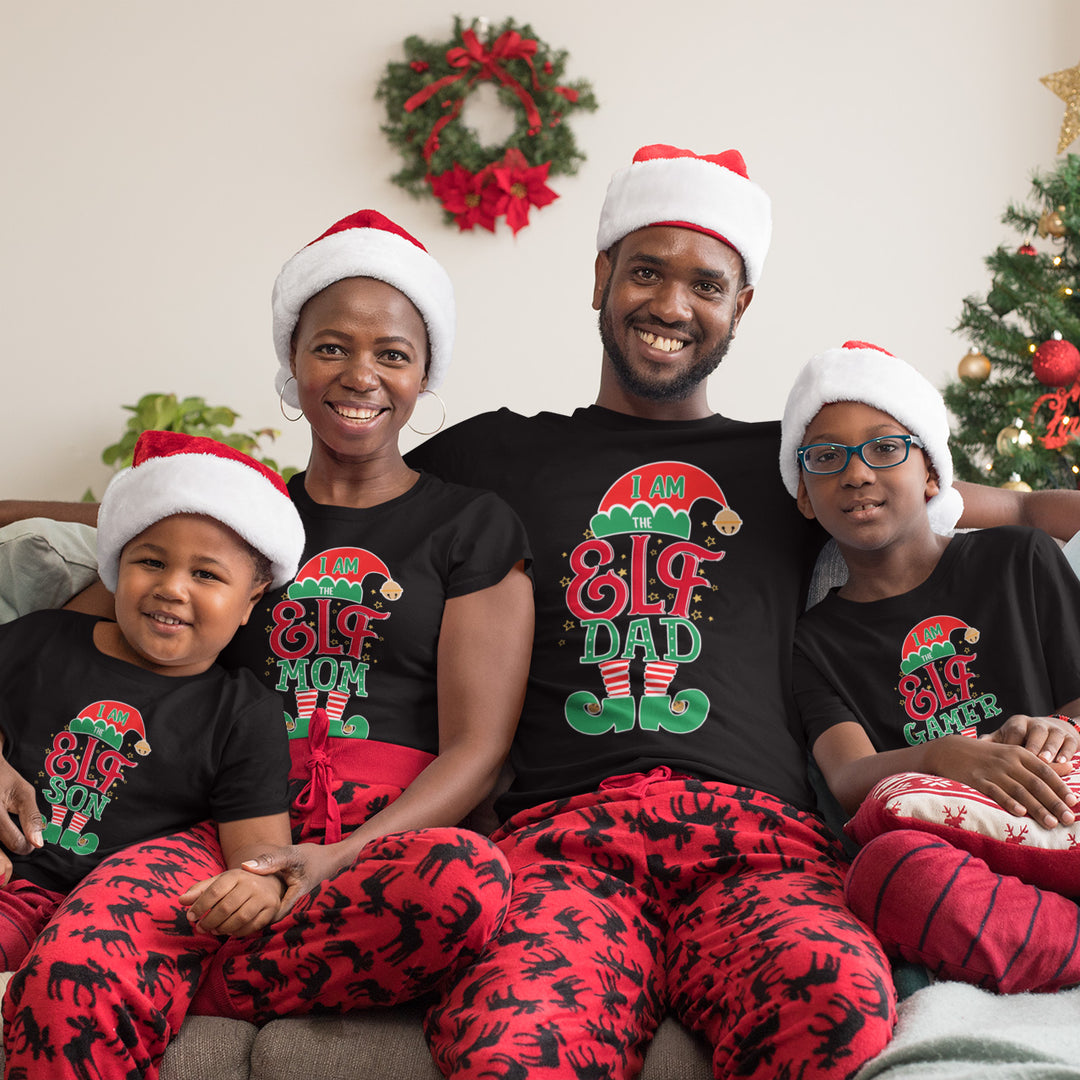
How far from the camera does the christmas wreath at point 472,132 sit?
10.8 feet

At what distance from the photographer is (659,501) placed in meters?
1.62

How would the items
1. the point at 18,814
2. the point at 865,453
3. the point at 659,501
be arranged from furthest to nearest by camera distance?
the point at 659,501 → the point at 865,453 → the point at 18,814

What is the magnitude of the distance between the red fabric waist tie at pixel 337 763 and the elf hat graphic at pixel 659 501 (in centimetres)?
42

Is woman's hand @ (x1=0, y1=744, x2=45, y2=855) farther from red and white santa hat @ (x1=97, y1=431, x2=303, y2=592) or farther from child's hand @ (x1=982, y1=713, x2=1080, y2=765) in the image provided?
child's hand @ (x1=982, y1=713, x2=1080, y2=765)

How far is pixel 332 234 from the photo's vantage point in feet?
5.57

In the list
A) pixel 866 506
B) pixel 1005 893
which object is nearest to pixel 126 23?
pixel 866 506

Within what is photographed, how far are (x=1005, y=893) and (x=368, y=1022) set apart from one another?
24.8 inches

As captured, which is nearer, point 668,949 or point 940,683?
point 668,949

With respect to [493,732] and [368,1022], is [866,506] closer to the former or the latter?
[493,732]

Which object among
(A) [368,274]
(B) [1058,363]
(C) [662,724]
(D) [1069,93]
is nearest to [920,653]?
(C) [662,724]

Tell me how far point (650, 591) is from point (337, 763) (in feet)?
1.55

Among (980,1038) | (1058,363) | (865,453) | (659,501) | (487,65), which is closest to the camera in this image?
(980,1038)

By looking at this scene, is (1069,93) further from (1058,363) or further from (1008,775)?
(1008,775)

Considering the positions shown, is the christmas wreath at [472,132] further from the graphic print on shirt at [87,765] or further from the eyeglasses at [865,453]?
the graphic print on shirt at [87,765]
